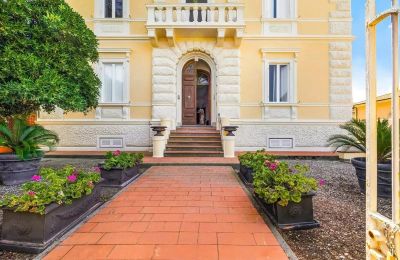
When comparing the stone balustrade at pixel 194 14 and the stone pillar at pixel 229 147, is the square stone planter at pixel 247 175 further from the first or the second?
the stone balustrade at pixel 194 14

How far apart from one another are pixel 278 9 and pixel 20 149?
1048 centimetres

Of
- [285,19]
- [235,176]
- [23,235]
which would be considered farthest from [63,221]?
[285,19]

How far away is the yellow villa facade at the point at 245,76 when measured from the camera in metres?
10.2

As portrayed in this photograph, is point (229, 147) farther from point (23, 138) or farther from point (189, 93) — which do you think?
point (23, 138)

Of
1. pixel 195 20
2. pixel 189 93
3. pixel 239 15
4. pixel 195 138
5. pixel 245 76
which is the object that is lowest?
pixel 195 138

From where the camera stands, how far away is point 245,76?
10.3 meters

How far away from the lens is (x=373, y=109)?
1.27 metres

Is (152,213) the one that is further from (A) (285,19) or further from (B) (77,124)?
(A) (285,19)

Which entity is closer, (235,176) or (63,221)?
(63,221)

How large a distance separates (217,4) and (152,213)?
883 centimetres

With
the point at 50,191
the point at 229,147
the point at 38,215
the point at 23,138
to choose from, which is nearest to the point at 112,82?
the point at 23,138

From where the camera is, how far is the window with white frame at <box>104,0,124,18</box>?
34.2 ft

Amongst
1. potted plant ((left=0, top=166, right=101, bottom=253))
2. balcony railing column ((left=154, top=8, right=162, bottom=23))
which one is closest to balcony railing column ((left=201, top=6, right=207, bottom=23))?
balcony railing column ((left=154, top=8, right=162, bottom=23))

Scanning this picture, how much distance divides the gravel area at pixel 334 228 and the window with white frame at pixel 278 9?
770 centimetres
